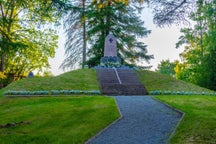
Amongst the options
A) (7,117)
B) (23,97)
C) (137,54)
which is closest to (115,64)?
(137,54)

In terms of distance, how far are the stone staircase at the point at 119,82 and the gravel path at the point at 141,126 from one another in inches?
251

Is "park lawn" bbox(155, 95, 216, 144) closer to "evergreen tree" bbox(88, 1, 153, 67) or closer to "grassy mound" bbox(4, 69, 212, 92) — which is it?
"grassy mound" bbox(4, 69, 212, 92)

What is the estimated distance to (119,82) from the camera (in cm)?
1917

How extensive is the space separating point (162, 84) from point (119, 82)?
300 cm

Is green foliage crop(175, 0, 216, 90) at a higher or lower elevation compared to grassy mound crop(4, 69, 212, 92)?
higher

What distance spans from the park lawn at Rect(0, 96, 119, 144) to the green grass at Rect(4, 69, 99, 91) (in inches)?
249

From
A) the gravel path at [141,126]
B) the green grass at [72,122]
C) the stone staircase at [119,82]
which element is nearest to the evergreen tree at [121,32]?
the stone staircase at [119,82]

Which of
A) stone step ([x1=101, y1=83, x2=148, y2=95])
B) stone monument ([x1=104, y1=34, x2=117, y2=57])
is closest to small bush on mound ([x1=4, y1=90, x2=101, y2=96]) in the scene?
stone step ([x1=101, y1=83, x2=148, y2=95])

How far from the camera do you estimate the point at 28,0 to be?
26.6ft

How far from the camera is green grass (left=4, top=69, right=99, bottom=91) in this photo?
57.6ft

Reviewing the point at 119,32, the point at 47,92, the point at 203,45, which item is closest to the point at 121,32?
the point at 119,32

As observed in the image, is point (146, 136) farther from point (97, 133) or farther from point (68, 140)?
point (68, 140)

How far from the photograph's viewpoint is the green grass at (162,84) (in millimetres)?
18500

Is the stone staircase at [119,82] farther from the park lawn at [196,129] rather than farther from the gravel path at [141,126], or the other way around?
the park lawn at [196,129]
